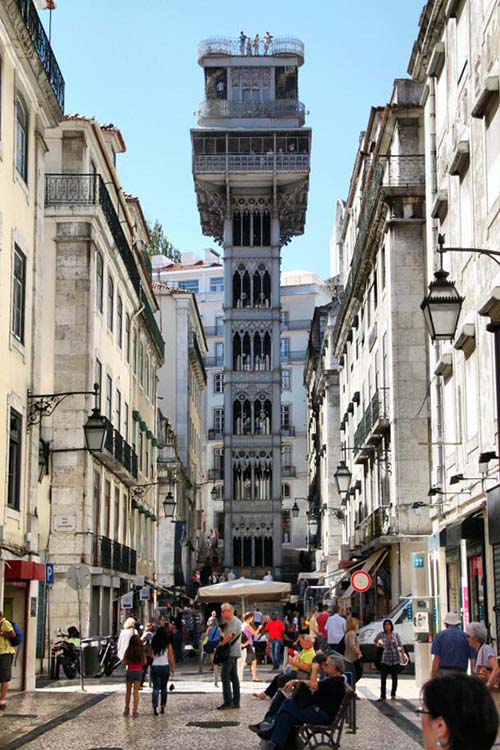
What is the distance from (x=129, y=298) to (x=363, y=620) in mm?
13617

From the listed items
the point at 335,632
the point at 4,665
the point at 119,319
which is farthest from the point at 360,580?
the point at 119,319

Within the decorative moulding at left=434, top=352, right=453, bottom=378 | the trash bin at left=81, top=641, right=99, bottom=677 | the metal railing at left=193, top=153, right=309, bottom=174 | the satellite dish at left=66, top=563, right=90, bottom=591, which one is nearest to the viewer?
the decorative moulding at left=434, top=352, right=453, bottom=378

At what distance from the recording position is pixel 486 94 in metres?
17.4

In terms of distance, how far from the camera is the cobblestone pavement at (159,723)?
1428 cm

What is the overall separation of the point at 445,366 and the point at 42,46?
988 centimetres

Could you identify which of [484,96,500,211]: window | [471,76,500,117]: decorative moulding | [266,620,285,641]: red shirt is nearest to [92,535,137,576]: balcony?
[266,620,285,641]: red shirt

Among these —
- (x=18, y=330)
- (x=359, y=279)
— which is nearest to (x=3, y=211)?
(x=18, y=330)

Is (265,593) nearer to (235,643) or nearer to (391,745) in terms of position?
(235,643)

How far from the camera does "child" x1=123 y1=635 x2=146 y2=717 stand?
1842cm

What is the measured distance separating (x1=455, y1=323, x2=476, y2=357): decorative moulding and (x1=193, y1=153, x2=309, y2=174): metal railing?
55.9 m

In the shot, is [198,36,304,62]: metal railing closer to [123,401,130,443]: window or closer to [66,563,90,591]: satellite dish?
[123,401,130,443]: window

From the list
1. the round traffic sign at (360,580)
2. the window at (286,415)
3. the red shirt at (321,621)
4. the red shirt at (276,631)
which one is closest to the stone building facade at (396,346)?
the red shirt at (276,631)

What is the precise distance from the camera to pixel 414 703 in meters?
19.8

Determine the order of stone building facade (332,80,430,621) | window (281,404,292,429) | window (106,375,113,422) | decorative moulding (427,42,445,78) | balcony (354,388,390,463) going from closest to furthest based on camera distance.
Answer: decorative moulding (427,42,445,78) < stone building facade (332,80,430,621) < balcony (354,388,390,463) < window (106,375,113,422) < window (281,404,292,429)
